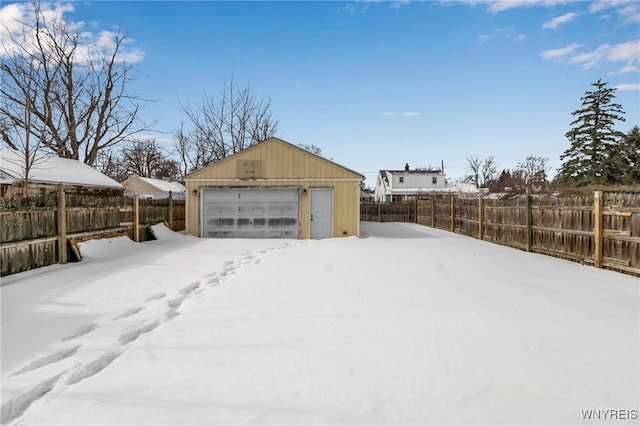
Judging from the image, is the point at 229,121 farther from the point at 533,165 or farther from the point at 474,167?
the point at 533,165

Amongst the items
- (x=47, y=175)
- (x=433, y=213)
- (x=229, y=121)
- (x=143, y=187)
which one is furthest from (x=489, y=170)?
(x=47, y=175)

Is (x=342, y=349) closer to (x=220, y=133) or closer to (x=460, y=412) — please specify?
(x=460, y=412)

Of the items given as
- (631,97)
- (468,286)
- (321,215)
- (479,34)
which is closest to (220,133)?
(321,215)

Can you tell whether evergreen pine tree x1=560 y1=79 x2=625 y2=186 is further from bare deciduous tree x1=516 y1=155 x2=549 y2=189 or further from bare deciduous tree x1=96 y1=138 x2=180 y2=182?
bare deciduous tree x1=96 y1=138 x2=180 y2=182

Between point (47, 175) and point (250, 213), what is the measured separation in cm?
848

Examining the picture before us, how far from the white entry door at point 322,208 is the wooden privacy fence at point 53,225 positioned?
587 centimetres

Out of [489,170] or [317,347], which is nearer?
[317,347]

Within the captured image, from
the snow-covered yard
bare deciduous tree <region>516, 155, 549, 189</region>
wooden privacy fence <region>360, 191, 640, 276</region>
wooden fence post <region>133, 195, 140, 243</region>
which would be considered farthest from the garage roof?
bare deciduous tree <region>516, 155, 549, 189</region>

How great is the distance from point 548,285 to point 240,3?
39.1 ft

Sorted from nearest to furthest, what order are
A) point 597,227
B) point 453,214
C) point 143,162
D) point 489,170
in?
point 597,227 < point 453,214 < point 143,162 < point 489,170

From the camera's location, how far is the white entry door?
43.1 feet

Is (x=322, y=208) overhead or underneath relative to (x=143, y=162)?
underneath

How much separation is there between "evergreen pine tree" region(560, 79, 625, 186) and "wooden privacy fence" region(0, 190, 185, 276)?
3126 centimetres

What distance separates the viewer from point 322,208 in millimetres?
13148
